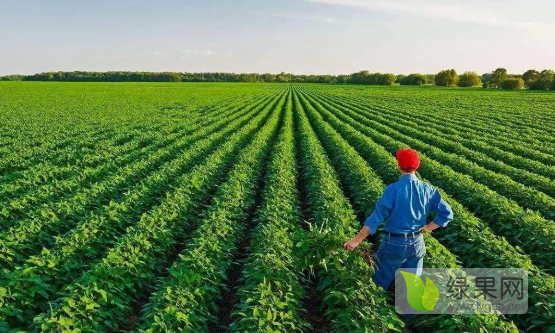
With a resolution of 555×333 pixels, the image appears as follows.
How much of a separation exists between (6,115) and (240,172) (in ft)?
94.0

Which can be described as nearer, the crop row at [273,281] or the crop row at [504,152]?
the crop row at [273,281]

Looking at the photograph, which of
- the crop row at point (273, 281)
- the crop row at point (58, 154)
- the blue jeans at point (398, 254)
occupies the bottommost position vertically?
the crop row at point (58, 154)

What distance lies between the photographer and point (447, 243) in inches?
322

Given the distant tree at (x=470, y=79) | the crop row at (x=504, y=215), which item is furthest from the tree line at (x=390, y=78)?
the crop row at (x=504, y=215)

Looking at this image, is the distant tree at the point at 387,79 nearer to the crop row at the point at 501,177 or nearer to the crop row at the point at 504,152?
the crop row at the point at 504,152

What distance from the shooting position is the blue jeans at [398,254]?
4980 mm

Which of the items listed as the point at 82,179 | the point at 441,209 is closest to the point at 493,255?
the point at 441,209

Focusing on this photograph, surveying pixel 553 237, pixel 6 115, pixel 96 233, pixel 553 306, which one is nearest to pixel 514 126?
pixel 553 237

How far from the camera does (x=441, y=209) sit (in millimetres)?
4930

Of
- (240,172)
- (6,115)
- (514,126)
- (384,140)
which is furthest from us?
(6,115)

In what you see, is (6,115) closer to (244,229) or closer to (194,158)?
(194,158)

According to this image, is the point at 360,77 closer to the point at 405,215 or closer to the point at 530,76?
the point at 530,76

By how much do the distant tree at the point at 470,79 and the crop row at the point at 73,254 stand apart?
130m

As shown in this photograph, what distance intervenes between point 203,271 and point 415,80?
14890 centimetres
